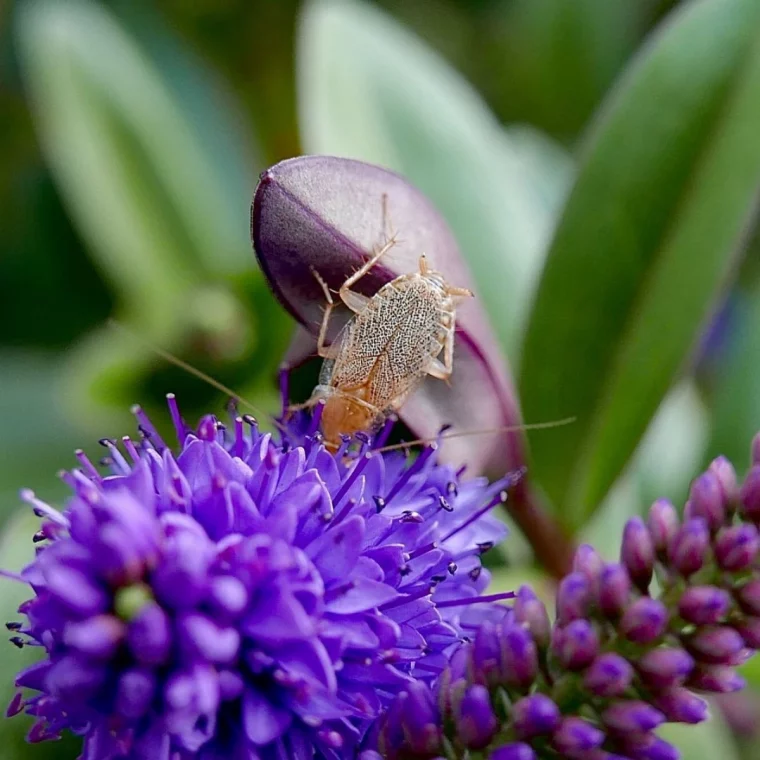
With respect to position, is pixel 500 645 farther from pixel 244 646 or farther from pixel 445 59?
pixel 445 59

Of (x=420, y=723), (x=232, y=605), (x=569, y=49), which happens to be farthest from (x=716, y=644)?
(x=569, y=49)

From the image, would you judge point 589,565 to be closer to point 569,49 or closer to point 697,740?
point 697,740

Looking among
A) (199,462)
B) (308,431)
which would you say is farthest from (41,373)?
(199,462)

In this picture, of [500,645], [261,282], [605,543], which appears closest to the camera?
[500,645]

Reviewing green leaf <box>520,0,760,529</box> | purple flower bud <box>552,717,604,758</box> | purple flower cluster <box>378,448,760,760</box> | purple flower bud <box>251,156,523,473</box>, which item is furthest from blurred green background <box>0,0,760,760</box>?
purple flower bud <box>552,717,604,758</box>

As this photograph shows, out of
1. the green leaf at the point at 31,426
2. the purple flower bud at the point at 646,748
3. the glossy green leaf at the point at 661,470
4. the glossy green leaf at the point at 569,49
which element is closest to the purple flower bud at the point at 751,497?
the purple flower bud at the point at 646,748

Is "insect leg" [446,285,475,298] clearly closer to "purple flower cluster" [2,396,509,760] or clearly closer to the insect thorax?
the insect thorax

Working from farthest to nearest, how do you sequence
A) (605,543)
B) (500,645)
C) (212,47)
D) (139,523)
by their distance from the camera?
(212,47) → (605,543) → (500,645) → (139,523)
